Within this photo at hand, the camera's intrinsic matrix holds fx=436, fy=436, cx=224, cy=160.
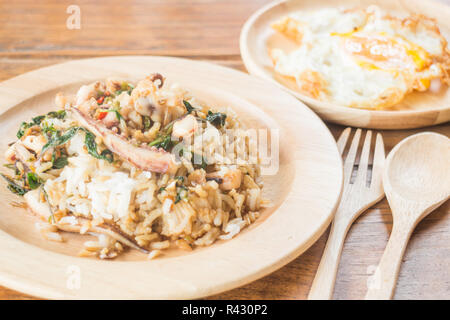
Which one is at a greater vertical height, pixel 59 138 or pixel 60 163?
pixel 59 138

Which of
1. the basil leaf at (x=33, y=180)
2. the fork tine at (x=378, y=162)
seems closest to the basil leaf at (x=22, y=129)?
the basil leaf at (x=33, y=180)

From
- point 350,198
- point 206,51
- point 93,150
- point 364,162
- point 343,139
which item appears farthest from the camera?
point 206,51

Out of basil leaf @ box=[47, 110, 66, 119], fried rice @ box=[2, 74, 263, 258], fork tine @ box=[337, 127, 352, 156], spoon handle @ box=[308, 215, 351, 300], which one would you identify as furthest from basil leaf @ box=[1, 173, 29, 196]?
fork tine @ box=[337, 127, 352, 156]

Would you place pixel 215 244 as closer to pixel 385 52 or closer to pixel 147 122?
pixel 147 122

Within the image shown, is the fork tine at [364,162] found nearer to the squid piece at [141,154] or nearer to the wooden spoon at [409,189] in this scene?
the wooden spoon at [409,189]

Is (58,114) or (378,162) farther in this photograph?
(378,162)

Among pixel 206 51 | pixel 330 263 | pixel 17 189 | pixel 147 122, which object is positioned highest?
pixel 147 122

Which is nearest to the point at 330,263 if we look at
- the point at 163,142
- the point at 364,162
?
the point at 364,162
